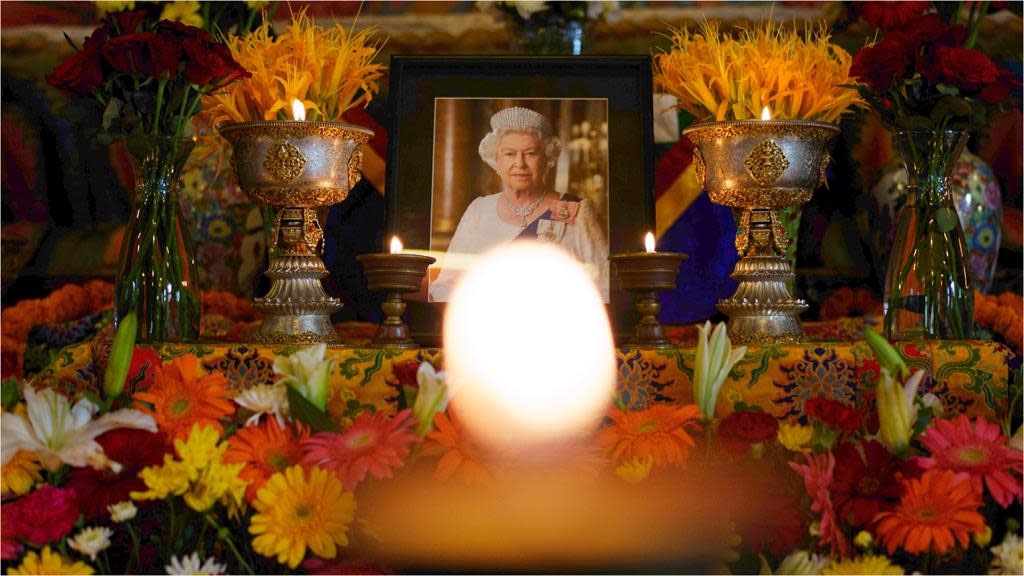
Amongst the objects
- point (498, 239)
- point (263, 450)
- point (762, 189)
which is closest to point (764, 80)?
point (762, 189)

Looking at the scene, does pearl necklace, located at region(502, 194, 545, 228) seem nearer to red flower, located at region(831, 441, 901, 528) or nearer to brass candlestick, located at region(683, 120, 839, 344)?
brass candlestick, located at region(683, 120, 839, 344)

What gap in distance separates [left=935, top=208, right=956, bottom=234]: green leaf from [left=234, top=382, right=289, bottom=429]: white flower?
713 millimetres

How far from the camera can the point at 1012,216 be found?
1.81 metres

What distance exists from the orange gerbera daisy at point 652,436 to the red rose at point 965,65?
18.0 inches

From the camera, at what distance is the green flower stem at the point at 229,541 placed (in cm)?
87

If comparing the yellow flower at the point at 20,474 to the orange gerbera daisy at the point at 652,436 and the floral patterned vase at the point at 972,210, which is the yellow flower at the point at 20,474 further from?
the floral patterned vase at the point at 972,210

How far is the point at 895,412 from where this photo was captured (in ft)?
2.99

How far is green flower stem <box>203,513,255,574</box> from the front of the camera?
866 millimetres

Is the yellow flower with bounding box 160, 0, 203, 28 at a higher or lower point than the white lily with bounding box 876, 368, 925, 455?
higher

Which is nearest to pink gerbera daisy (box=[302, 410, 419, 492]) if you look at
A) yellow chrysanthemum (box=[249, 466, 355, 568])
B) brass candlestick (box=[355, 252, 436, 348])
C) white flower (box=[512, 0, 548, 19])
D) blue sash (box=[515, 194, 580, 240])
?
yellow chrysanthemum (box=[249, 466, 355, 568])

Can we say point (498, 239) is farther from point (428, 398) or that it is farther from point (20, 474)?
point (20, 474)

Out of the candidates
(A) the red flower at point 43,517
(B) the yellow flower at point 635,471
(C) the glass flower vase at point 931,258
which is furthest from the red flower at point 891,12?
(A) the red flower at point 43,517

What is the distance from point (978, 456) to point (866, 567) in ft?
0.44

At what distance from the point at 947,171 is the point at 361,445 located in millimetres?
725
